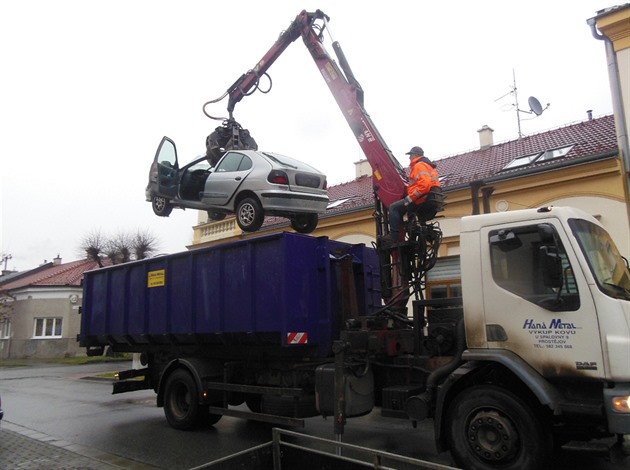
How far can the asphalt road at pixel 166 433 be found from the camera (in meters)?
6.31

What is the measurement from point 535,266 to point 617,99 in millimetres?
8326

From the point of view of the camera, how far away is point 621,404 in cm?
432

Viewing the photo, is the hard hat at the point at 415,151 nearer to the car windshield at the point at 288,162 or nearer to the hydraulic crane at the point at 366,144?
the hydraulic crane at the point at 366,144

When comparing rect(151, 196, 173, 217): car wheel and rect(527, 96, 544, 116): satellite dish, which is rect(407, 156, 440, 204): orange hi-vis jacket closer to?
rect(151, 196, 173, 217): car wheel

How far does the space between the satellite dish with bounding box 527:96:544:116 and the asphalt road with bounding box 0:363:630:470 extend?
1129 cm

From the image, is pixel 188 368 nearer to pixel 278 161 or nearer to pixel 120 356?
pixel 278 161

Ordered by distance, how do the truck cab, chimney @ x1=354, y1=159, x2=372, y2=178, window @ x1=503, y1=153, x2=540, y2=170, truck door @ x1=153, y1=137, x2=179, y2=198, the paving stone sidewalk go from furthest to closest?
chimney @ x1=354, y1=159, x2=372, y2=178 < window @ x1=503, y1=153, x2=540, y2=170 < truck door @ x1=153, y1=137, x2=179, y2=198 < the paving stone sidewalk < the truck cab

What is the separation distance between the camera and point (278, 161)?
8.81 meters

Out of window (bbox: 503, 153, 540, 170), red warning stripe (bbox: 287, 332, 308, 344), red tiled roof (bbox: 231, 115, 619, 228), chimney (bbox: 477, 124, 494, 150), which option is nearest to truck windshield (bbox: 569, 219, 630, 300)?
red warning stripe (bbox: 287, 332, 308, 344)

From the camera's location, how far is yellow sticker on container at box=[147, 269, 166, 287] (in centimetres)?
855

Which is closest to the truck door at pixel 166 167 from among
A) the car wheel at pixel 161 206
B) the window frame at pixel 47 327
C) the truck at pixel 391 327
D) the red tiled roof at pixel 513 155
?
the car wheel at pixel 161 206

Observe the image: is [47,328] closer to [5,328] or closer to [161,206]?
[5,328]

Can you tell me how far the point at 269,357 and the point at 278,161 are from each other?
3344 mm

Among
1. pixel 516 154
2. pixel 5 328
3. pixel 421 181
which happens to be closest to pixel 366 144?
pixel 421 181
